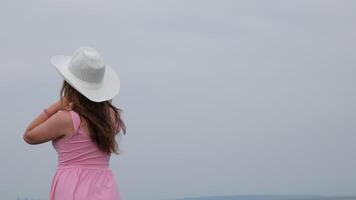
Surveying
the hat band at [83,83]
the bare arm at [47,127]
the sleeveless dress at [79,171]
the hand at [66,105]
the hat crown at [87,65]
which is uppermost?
the hat crown at [87,65]

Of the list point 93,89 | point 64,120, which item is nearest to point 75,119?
point 64,120

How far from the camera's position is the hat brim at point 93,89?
4.75 m

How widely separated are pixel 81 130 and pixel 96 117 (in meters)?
0.11

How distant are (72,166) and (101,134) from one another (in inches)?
9.4

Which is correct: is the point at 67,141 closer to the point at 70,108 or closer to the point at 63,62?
the point at 70,108

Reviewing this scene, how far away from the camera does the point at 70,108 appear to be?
15.7 feet

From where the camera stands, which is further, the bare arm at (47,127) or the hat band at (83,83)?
the hat band at (83,83)

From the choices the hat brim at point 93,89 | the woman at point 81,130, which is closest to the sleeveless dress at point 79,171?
the woman at point 81,130

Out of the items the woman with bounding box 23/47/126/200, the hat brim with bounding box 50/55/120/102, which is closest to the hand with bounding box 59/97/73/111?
the woman with bounding box 23/47/126/200

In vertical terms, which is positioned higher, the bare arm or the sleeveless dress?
the bare arm

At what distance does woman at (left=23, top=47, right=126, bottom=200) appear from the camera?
4.72 metres

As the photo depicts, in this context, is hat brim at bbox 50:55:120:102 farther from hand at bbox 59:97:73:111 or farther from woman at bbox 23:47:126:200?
hand at bbox 59:97:73:111

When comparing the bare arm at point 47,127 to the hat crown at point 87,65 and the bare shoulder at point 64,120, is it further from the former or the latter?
the hat crown at point 87,65

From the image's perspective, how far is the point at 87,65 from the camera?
487cm
